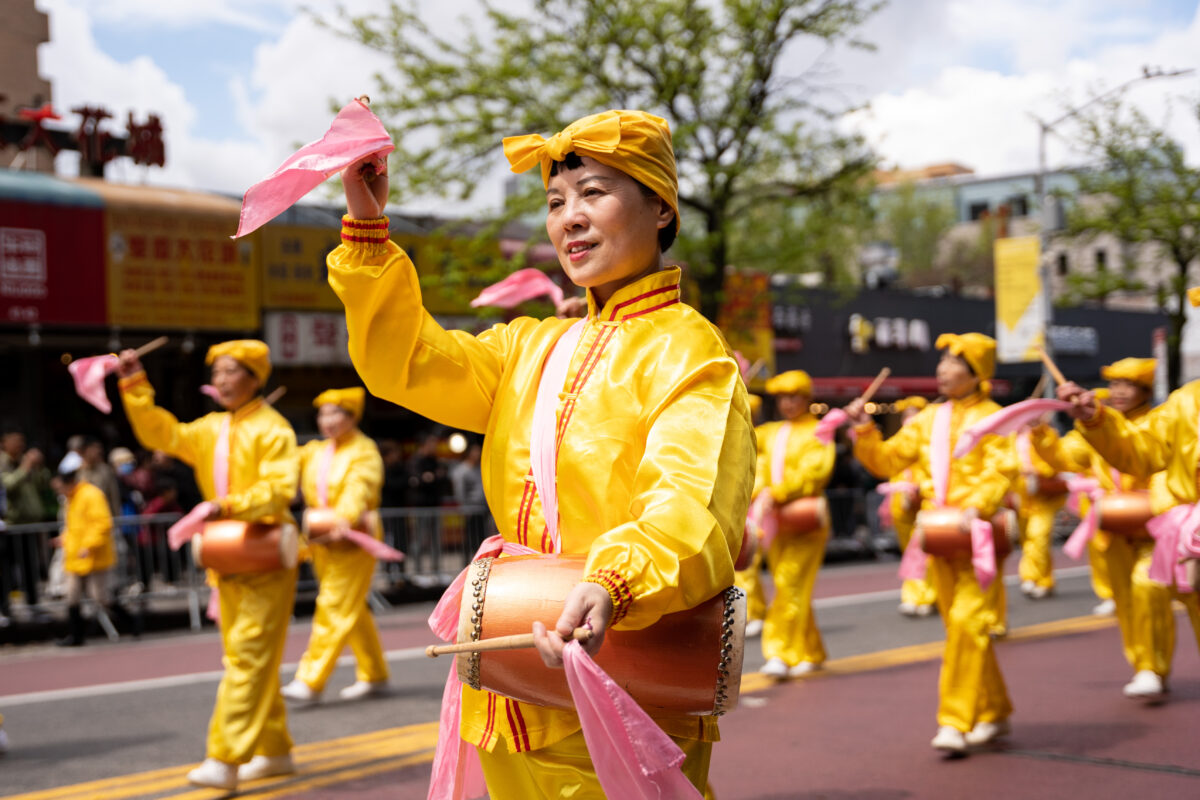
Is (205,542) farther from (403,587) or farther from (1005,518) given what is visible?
(403,587)

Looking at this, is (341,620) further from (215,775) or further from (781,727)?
(781,727)

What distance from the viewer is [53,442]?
56.2 ft

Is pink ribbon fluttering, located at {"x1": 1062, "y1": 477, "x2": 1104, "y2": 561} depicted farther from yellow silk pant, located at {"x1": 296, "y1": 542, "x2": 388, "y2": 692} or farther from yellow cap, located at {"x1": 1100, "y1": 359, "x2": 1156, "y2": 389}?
yellow silk pant, located at {"x1": 296, "y1": 542, "x2": 388, "y2": 692}

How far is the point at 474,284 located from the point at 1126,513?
11.7 m

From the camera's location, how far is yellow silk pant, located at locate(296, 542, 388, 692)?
831cm

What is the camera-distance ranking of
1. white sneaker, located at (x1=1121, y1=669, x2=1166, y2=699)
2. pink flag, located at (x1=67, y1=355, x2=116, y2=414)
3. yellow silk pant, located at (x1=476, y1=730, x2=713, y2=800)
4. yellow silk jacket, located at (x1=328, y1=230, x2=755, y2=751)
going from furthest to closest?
white sneaker, located at (x1=1121, y1=669, x2=1166, y2=699), pink flag, located at (x1=67, y1=355, x2=116, y2=414), yellow silk pant, located at (x1=476, y1=730, x2=713, y2=800), yellow silk jacket, located at (x1=328, y1=230, x2=755, y2=751)

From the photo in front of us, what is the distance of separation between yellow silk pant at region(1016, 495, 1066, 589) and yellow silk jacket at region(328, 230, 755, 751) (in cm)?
1141

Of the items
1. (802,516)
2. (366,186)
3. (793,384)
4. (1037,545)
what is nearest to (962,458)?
(802,516)

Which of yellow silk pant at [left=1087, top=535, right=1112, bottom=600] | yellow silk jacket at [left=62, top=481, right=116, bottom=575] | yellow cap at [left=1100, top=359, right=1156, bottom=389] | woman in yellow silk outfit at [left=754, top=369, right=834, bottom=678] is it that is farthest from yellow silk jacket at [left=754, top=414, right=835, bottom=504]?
yellow silk jacket at [left=62, top=481, right=116, bottom=575]

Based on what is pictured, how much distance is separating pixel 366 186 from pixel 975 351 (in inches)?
201

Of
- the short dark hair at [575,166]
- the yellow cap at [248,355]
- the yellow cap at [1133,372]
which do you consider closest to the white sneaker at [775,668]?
the yellow cap at [1133,372]

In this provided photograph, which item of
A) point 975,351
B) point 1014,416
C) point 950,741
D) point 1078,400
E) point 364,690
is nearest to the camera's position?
point 1014,416

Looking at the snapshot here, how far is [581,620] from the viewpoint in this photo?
7.30ft

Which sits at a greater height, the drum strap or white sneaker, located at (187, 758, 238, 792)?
the drum strap
